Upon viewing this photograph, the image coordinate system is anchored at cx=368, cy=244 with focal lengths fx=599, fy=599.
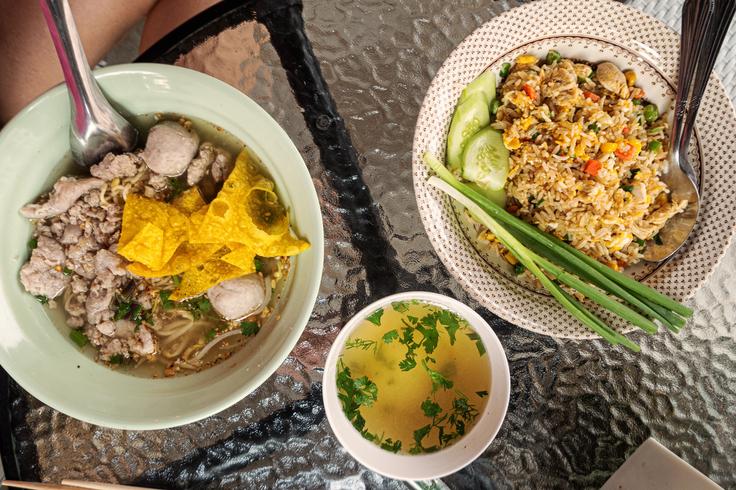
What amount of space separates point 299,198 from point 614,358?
108cm

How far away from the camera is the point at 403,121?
1.74m

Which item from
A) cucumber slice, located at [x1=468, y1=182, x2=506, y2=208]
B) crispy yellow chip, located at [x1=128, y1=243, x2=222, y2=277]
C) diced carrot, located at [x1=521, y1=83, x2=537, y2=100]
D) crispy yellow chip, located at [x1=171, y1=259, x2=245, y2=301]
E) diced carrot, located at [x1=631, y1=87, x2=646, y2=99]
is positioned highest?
diced carrot, located at [x1=521, y1=83, x2=537, y2=100]

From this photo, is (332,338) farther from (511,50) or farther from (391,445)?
(511,50)

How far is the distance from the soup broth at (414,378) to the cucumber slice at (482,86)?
0.57 metres

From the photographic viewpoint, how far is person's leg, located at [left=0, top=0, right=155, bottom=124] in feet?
5.82

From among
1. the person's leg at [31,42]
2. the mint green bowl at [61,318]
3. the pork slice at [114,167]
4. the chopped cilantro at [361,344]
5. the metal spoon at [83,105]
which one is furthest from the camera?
the person's leg at [31,42]

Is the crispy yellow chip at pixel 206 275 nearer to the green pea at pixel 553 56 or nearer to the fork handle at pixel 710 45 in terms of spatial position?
the green pea at pixel 553 56

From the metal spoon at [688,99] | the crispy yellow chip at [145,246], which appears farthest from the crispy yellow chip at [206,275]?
the metal spoon at [688,99]

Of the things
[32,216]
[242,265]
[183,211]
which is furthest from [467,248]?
[32,216]

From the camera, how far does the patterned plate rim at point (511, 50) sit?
60.9 inches

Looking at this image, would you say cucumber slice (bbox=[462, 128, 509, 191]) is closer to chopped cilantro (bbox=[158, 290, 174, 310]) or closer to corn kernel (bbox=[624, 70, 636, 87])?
corn kernel (bbox=[624, 70, 636, 87])

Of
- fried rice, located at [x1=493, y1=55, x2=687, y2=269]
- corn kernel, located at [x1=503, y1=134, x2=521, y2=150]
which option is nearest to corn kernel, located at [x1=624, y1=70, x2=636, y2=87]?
fried rice, located at [x1=493, y1=55, x2=687, y2=269]

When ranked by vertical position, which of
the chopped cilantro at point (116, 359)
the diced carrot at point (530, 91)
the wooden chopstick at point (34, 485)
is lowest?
the wooden chopstick at point (34, 485)

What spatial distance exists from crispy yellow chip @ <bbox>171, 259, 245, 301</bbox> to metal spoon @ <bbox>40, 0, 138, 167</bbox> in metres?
0.37
